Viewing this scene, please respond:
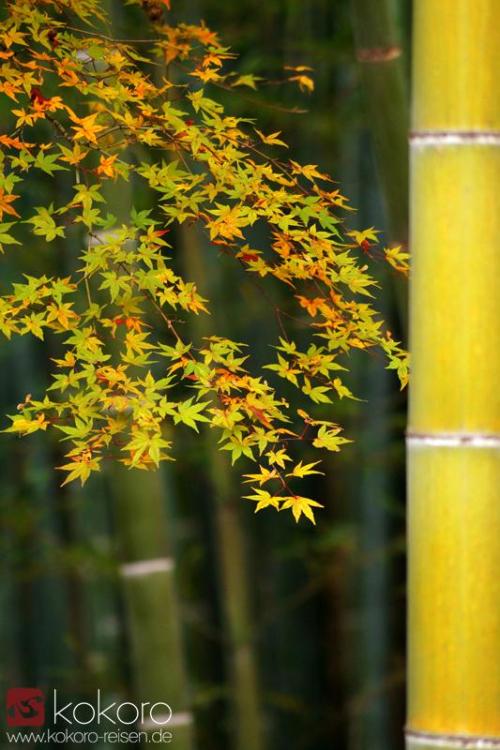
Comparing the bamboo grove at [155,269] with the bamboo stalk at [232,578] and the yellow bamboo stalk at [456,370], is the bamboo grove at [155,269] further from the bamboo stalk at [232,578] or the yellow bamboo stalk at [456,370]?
the bamboo stalk at [232,578]

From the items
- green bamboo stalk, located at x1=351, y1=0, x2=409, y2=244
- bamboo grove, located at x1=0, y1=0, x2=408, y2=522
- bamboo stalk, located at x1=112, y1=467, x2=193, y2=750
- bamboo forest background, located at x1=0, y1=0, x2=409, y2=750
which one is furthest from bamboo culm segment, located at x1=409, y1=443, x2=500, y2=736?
bamboo forest background, located at x1=0, y1=0, x2=409, y2=750

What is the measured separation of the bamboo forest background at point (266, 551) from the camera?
4.68m

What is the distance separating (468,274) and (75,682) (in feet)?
13.1

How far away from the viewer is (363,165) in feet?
15.9

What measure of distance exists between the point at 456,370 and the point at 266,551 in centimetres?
360

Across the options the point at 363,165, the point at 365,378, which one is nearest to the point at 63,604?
the point at 365,378

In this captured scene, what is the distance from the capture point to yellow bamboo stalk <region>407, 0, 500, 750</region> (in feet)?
4.60

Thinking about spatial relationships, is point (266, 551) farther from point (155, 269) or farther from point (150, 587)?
point (155, 269)

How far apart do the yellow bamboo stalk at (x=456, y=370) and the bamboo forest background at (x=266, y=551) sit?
115 inches

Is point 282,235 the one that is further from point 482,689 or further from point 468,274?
point 482,689

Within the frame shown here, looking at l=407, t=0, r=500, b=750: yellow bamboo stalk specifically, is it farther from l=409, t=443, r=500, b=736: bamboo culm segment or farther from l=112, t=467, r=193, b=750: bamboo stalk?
l=112, t=467, r=193, b=750: bamboo stalk

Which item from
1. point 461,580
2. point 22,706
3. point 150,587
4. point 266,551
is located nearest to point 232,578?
point 266,551

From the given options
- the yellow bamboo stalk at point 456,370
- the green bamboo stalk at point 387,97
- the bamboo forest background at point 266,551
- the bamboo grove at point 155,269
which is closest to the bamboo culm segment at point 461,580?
the yellow bamboo stalk at point 456,370

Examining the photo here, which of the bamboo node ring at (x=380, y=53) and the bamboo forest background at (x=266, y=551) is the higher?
the bamboo node ring at (x=380, y=53)
